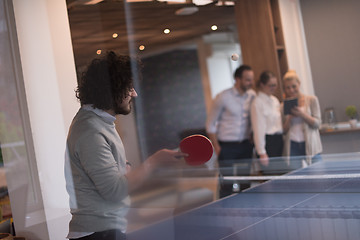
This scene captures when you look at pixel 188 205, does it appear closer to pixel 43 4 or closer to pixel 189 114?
pixel 43 4

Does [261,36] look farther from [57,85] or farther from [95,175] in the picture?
[95,175]

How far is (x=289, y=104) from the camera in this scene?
6.81 feet

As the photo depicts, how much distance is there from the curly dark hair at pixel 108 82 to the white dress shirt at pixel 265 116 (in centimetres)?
97

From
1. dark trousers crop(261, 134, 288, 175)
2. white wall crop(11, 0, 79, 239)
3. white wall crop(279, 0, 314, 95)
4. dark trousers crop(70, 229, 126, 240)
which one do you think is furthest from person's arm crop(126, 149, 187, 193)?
dark trousers crop(261, 134, 288, 175)

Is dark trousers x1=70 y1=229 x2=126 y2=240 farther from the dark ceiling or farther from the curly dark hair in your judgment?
the dark ceiling

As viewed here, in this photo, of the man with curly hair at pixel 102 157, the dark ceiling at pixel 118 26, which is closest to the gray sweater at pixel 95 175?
the man with curly hair at pixel 102 157

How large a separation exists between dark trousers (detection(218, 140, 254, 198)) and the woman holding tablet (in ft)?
0.24

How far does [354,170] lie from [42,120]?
3.58ft

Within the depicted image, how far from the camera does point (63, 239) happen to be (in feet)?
5.27

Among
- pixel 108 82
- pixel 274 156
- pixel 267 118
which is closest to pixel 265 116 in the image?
pixel 267 118

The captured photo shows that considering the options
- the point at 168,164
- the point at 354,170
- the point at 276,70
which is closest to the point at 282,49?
the point at 276,70

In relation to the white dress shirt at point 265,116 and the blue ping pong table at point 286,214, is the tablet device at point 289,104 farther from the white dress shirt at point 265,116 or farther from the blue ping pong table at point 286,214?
the blue ping pong table at point 286,214

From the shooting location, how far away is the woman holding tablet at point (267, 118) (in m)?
2.29

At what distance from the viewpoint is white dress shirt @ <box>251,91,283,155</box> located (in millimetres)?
2311
